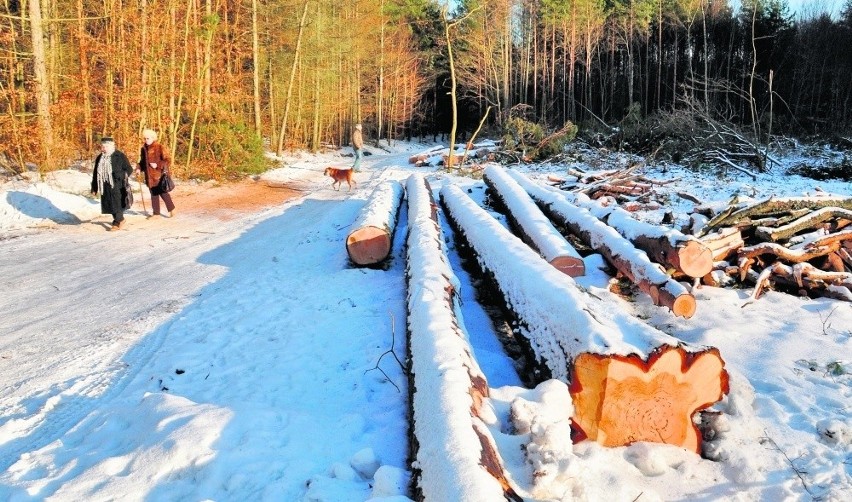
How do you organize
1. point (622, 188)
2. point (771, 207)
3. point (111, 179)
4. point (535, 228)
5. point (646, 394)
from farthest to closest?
point (622, 188)
point (111, 179)
point (535, 228)
point (771, 207)
point (646, 394)

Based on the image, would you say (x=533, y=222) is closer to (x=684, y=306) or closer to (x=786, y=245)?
(x=684, y=306)

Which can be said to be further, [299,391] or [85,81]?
[85,81]

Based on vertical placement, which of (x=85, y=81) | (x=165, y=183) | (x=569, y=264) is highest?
(x=85, y=81)

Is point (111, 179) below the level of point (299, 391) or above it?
above

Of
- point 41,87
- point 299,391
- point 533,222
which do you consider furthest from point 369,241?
point 41,87

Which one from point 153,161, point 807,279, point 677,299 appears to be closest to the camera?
point 677,299

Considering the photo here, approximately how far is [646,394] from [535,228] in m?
4.25

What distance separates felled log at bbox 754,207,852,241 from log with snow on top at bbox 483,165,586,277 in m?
2.40

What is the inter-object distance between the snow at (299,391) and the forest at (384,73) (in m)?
7.77

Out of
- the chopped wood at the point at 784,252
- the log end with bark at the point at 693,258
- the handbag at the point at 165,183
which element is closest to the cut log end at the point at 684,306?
the log end with bark at the point at 693,258

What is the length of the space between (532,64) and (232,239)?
43208 mm

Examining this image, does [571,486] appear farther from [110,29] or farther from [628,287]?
[110,29]

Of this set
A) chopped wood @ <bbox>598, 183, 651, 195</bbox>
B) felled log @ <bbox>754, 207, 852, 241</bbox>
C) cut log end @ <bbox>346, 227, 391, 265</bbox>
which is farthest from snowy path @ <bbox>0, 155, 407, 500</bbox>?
chopped wood @ <bbox>598, 183, 651, 195</bbox>

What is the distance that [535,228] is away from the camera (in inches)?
284
